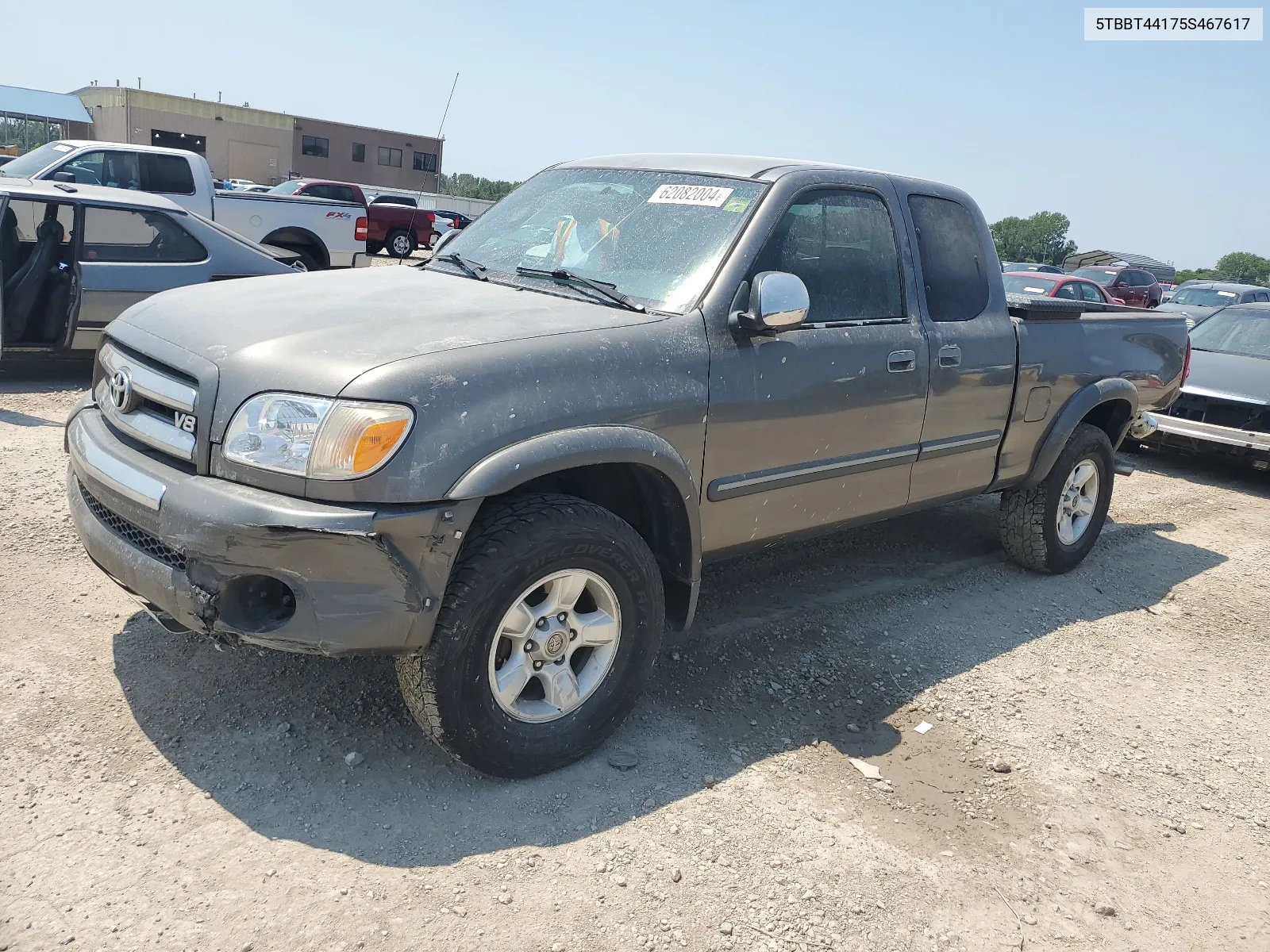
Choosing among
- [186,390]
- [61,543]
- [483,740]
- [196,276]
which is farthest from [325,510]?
[196,276]

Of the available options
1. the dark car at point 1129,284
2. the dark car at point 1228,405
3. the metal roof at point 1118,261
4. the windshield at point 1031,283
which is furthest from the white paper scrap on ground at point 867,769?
the metal roof at point 1118,261

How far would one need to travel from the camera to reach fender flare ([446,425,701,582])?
2812mm

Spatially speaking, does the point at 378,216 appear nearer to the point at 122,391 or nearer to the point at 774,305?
the point at 122,391

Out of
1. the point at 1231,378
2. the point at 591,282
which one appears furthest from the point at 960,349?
the point at 1231,378

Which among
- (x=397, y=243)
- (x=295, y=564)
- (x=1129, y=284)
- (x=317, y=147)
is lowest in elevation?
(x=295, y=564)

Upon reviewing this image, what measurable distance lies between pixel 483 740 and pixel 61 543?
8.67 ft

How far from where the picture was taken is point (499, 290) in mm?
3711

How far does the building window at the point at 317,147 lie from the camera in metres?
54.5

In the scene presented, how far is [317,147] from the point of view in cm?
5509

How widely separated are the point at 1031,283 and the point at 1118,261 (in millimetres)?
33759

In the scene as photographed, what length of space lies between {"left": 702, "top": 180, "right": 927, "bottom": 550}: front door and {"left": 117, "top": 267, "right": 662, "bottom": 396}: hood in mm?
501

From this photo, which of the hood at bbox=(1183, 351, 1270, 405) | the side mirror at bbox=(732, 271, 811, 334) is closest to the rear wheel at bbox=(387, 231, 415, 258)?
the hood at bbox=(1183, 351, 1270, 405)

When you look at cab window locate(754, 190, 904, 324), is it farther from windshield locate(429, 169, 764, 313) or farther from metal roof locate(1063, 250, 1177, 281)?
metal roof locate(1063, 250, 1177, 281)

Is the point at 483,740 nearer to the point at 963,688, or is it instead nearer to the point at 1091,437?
the point at 963,688
